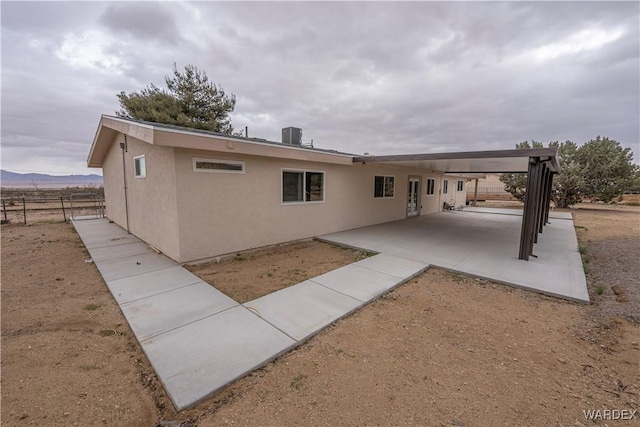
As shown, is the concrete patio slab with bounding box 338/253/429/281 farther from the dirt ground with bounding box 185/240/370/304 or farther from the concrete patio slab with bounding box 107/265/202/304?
the concrete patio slab with bounding box 107/265/202/304

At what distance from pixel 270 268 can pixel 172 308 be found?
2.10 meters

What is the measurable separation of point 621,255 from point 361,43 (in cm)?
1014

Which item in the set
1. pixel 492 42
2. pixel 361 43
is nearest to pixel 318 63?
pixel 361 43

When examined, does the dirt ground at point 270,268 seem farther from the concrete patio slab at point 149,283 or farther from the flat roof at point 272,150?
the flat roof at point 272,150

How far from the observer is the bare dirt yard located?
6.29 ft

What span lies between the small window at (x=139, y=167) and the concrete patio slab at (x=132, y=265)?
7.54ft

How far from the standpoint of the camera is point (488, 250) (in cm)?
677

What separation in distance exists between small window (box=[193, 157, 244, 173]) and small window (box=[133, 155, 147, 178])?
2.37m

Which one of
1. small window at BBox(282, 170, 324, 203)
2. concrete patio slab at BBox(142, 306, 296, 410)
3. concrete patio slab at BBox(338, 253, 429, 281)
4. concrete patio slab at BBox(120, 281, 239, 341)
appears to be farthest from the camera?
small window at BBox(282, 170, 324, 203)

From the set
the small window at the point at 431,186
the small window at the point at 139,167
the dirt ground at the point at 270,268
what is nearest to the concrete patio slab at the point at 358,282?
the dirt ground at the point at 270,268

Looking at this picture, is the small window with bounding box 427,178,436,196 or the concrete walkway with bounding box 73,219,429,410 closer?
the concrete walkway with bounding box 73,219,429,410

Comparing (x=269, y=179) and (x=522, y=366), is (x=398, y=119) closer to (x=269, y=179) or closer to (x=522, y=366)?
(x=269, y=179)

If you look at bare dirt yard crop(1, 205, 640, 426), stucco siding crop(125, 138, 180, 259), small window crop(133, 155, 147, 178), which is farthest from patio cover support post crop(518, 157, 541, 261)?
small window crop(133, 155, 147, 178)

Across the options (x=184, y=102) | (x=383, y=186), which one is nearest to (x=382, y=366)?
(x=383, y=186)
